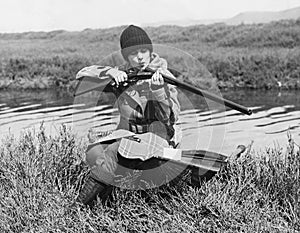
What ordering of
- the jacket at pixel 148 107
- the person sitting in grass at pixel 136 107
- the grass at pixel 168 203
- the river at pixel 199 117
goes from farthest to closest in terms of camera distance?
the river at pixel 199 117
the jacket at pixel 148 107
the person sitting in grass at pixel 136 107
the grass at pixel 168 203

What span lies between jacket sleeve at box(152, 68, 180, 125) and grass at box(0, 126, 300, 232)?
0.51m

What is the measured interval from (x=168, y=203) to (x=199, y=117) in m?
6.80

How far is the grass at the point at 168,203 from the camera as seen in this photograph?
3832mm

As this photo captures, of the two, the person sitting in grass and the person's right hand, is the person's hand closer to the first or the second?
the person sitting in grass

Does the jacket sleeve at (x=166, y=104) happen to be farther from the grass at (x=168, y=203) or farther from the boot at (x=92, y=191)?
the boot at (x=92, y=191)

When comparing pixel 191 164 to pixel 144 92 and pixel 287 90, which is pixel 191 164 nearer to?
pixel 144 92

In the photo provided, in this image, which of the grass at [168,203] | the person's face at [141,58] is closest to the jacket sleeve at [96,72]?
the person's face at [141,58]

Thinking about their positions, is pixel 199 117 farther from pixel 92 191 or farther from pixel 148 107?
pixel 92 191

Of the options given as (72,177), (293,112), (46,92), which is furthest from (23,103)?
(72,177)

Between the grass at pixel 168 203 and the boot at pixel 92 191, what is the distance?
65 millimetres

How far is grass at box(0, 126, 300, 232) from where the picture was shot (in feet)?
12.6

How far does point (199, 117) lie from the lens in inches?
427

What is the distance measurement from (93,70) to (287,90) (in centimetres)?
1420

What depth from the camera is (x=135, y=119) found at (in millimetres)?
4211
